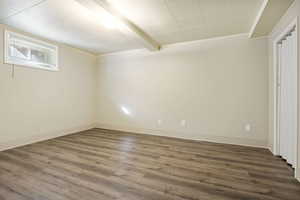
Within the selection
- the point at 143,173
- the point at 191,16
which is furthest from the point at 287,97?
the point at 143,173

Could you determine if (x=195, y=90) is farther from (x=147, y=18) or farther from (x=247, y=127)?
(x=147, y=18)

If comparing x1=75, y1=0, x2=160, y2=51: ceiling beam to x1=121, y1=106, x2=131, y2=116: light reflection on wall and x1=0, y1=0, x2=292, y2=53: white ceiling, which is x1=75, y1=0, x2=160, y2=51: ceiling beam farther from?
x1=121, y1=106, x2=131, y2=116: light reflection on wall

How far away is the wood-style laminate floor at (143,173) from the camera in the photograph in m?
1.48

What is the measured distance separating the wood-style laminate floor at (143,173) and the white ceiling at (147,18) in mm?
2194

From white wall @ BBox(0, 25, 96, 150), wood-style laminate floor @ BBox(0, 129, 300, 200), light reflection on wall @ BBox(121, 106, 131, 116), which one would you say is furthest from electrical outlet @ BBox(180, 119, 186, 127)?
white wall @ BBox(0, 25, 96, 150)

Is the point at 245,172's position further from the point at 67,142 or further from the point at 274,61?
the point at 67,142

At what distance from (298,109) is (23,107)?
4461 millimetres

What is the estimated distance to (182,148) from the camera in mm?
2799

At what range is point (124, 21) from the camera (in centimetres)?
237

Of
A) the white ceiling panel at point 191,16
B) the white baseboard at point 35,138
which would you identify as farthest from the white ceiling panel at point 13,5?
the white baseboard at point 35,138

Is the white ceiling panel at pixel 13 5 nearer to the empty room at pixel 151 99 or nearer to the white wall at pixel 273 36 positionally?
the empty room at pixel 151 99

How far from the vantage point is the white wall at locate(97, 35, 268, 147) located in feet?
9.30

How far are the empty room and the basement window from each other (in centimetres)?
2

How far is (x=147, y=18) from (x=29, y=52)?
2.63 metres
